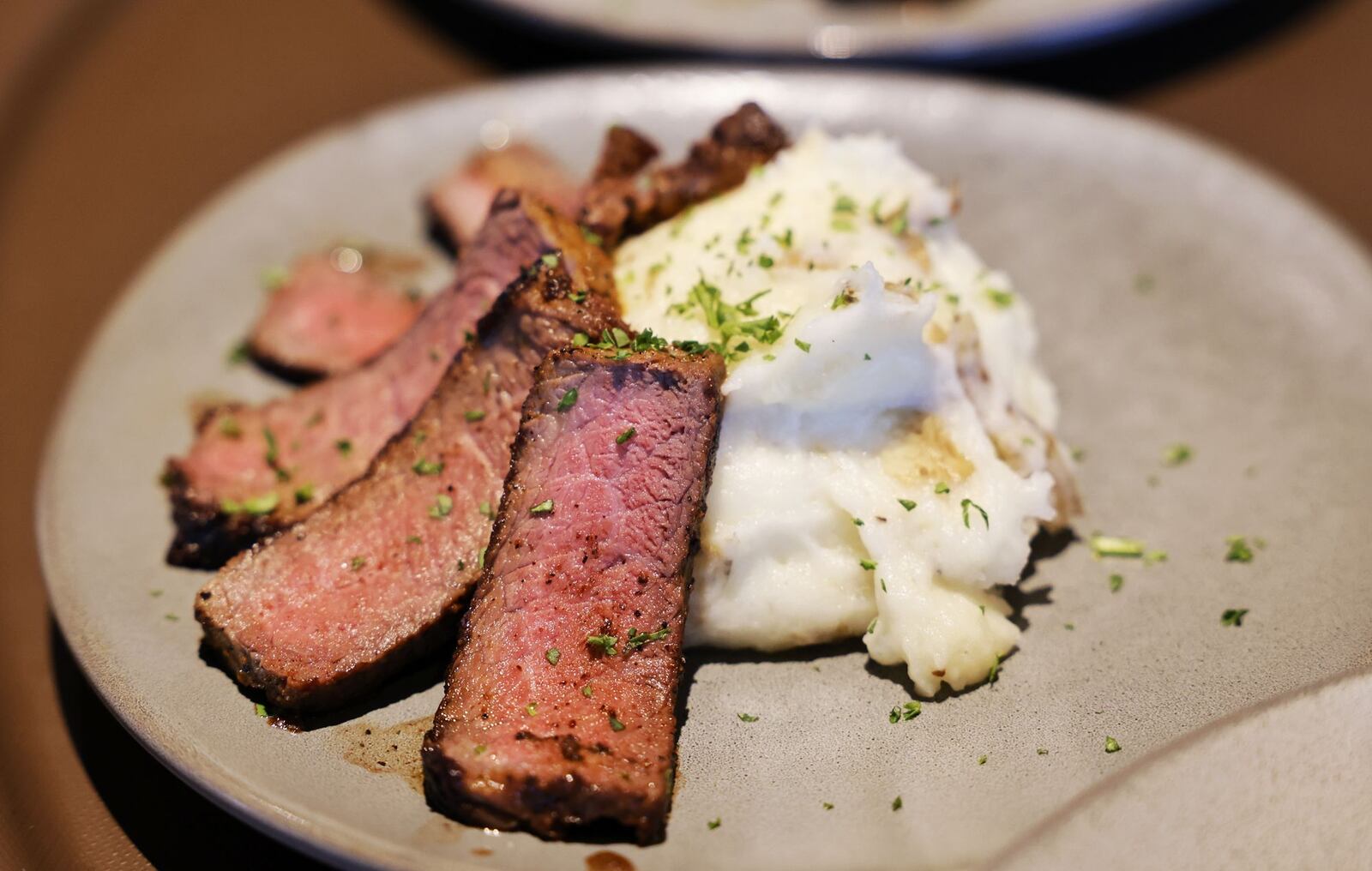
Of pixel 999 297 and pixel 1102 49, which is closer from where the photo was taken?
pixel 999 297

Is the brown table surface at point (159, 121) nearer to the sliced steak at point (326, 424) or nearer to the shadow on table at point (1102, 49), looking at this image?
the shadow on table at point (1102, 49)

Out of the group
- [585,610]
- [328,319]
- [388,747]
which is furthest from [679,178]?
[388,747]

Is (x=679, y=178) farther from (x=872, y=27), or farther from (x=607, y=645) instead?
(x=872, y=27)

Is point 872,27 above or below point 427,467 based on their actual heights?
above

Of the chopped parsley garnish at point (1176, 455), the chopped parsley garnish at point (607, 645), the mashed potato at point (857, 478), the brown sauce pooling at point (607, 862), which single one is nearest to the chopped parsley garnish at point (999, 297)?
the mashed potato at point (857, 478)

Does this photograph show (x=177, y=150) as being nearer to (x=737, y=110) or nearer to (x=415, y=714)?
(x=737, y=110)

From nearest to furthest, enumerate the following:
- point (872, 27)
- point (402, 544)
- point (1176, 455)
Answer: point (402, 544), point (1176, 455), point (872, 27)

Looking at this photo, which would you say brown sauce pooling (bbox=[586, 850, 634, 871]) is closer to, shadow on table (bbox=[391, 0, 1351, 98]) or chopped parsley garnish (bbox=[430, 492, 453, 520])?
chopped parsley garnish (bbox=[430, 492, 453, 520])
